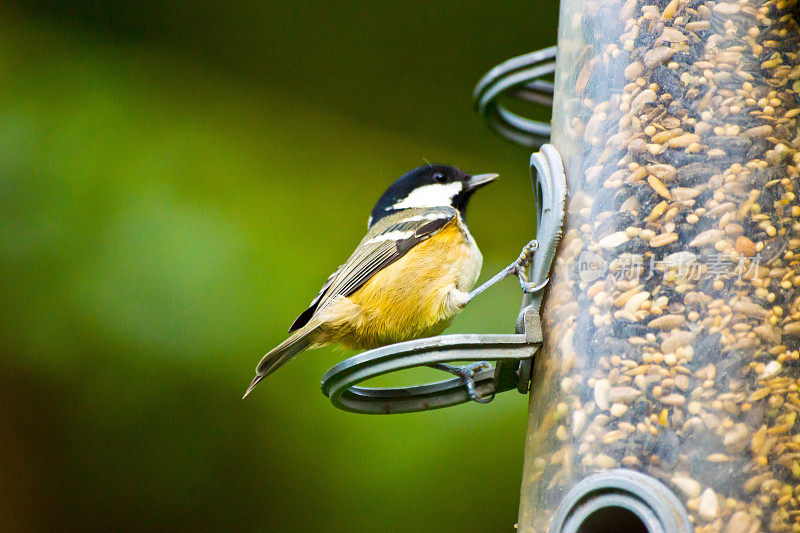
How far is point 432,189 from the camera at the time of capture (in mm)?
3395

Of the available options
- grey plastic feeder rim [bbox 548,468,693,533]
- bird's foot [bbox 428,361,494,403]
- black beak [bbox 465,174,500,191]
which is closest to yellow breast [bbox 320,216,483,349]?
bird's foot [bbox 428,361,494,403]

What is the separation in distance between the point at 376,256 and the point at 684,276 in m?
1.25

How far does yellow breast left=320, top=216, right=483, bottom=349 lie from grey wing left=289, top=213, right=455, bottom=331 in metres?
0.02

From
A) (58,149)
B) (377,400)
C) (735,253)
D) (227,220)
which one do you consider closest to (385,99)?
(227,220)

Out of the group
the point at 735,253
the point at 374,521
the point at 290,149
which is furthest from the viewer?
the point at 290,149

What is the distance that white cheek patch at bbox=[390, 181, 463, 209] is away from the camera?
331 centimetres

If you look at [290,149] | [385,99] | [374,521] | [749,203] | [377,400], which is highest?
[385,99]

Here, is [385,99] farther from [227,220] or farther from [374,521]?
[374,521]

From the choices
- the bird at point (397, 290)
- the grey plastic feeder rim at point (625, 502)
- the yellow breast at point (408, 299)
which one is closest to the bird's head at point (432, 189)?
the bird at point (397, 290)

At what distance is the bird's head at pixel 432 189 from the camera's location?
10.8 feet

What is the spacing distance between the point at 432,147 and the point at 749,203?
9.85 ft

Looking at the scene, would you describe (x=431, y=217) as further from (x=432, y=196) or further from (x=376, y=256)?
(x=432, y=196)

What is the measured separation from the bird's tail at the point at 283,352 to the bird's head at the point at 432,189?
0.85 metres

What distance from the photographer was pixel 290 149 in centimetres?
432
